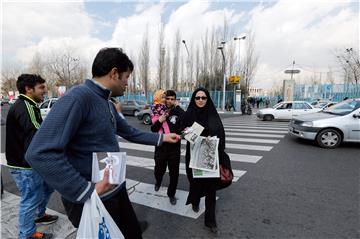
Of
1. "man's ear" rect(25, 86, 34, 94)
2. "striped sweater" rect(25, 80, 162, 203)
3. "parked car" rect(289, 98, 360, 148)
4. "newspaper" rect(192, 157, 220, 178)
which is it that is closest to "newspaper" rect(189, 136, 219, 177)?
"newspaper" rect(192, 157, 220, 178)

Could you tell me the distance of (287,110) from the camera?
50.2ft

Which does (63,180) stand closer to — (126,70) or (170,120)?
(126,70)

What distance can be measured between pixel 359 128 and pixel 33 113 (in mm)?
8521

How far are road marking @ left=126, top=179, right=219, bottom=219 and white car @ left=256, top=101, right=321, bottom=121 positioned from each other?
13581mm

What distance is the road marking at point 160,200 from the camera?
321cm

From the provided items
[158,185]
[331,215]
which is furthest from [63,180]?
[331,215]

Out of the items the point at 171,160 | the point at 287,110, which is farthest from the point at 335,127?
the point at 287,110

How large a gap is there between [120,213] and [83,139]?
0.72m

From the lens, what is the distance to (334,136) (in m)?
7.01

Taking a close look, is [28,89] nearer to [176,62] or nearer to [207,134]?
[207,134]

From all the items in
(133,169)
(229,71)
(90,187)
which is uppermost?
(229,71)

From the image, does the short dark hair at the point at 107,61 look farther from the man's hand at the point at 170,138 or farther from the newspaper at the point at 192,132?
the newspaper at the point at 192,132

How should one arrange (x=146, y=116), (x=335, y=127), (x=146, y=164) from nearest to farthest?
(x=146, y=164), (x=335, y=127), (x=146, y=116)

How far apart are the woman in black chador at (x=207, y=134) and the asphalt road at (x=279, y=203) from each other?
0.94 ft
